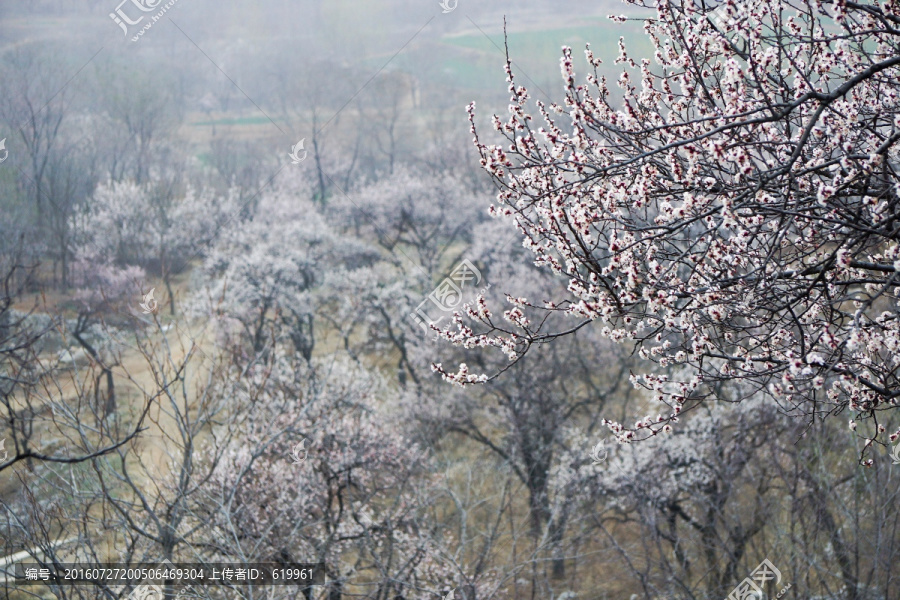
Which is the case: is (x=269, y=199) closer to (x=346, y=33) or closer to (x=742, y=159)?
(x=346, y=33)

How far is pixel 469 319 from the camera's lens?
61.4 feet

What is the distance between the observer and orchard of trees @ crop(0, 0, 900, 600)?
374 centimetres

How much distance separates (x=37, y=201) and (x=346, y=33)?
33.8m
